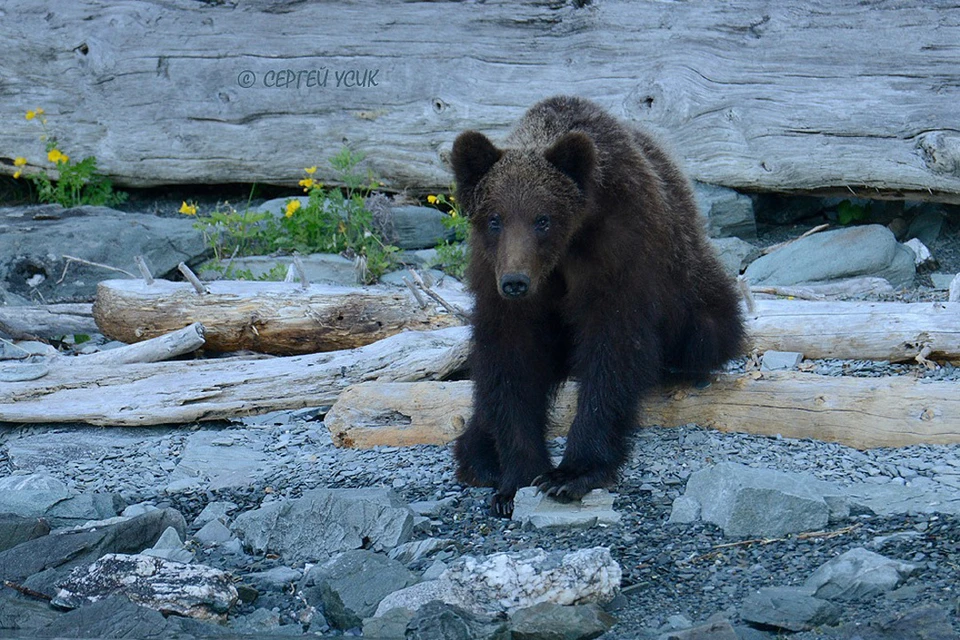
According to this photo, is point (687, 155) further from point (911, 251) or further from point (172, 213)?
point (172, 213)

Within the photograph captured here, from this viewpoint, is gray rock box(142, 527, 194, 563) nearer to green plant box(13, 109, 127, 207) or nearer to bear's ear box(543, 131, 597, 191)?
bear's ear box(543, 131, 597, 191)

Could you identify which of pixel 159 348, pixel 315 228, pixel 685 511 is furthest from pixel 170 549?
pixel 315 228

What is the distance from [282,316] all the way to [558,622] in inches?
165

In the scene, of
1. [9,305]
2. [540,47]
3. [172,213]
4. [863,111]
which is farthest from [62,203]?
[863,111]

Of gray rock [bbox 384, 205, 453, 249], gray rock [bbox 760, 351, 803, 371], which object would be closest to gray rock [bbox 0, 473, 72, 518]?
gray rock [bbox 760, 351, 803, 371]

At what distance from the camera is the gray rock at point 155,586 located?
4613 millimetres

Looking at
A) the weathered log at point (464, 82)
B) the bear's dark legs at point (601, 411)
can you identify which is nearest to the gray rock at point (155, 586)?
the bear's dark legs at point (601, 411)

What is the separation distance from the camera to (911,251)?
991cm

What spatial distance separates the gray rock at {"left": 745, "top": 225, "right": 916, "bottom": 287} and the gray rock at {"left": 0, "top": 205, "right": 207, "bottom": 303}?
5.35 meters

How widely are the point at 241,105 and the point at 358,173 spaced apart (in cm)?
145

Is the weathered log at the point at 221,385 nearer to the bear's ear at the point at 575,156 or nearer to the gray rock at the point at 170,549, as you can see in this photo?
the gray rock at the point at 170,549

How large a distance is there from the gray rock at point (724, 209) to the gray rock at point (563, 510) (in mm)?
5479

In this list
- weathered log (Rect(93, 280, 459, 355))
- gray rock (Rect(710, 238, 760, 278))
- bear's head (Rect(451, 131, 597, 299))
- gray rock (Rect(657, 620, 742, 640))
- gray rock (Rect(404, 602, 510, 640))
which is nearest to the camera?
gray rock (Rect(657, 620, 742, 640))

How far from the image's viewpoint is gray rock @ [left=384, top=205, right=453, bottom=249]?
1112 cm
